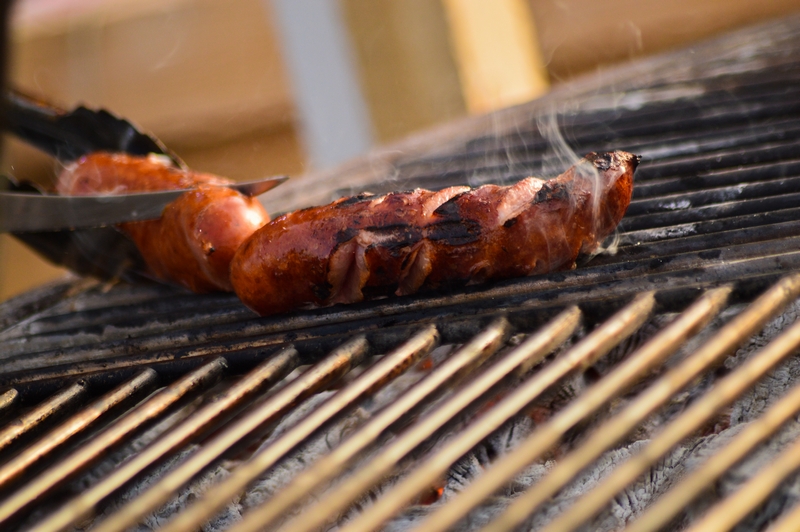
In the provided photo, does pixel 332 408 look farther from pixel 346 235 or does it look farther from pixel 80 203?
pixel 80 203

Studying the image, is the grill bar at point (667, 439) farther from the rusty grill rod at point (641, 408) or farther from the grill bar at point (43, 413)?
the grill bar at point (43, 413)

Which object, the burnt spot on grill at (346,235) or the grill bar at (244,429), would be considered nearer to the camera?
the grill bar at (244,429)

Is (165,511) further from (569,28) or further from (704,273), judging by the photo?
(569,28)

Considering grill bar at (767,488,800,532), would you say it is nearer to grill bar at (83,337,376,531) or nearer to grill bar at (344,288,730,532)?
grill bar at (344,288,730,532)

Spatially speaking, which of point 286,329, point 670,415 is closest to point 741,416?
point 670,415

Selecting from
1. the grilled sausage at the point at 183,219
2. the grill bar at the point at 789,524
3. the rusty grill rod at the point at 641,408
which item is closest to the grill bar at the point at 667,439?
the rusty grill rod at the point at 641,408

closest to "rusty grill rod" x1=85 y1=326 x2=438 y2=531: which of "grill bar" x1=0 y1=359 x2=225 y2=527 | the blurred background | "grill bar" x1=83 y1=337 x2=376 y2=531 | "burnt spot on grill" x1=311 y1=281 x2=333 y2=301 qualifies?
"grill bar" x1=83 y1=337 x2=376 y2=531

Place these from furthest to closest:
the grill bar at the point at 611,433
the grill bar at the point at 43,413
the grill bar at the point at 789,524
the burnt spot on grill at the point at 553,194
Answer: the burnt spot on grill at the point at 553,194
the grill bar at the point at 43,413
the grill bar at the point at 611,433
the grill bar at the point at 789,524
